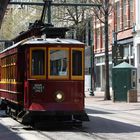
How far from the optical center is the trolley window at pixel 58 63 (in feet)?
57.6

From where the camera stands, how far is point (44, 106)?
680 inches

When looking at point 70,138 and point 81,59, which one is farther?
point 81,59

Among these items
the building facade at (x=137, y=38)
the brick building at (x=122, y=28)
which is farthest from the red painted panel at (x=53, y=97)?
the brick building at (x=122, y=28)

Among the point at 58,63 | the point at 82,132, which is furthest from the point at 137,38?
the point at 82,132

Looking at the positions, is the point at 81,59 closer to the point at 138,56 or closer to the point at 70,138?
the point at 70,138

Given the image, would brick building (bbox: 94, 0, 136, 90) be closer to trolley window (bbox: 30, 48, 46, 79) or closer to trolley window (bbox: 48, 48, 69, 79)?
trolley window (bbox: 48, 48, 69, 79)

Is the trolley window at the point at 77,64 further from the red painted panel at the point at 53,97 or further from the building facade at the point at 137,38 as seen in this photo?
the building facade at the point at 137,38

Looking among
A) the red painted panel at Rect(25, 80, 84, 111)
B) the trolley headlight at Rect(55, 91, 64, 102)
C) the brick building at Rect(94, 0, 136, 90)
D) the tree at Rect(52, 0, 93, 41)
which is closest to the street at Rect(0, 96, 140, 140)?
the red painted panel at Rect(25, 80, 84, 111)

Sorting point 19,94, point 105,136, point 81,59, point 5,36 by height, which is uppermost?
point 5,36

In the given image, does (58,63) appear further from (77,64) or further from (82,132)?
(82,132)

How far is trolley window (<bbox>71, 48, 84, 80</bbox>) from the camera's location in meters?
17.7

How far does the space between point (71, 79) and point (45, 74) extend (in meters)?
0.88

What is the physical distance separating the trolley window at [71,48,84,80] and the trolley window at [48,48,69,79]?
217mm

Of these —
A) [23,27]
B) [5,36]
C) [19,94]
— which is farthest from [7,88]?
[5,36]
